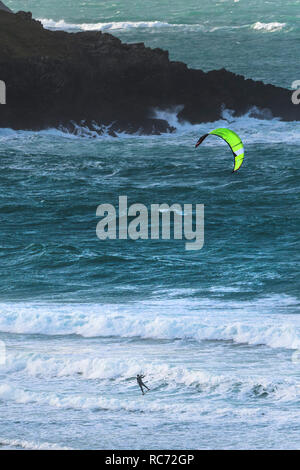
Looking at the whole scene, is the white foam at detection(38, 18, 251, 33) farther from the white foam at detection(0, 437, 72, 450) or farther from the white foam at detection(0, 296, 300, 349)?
the white foam at detection(0, 437, 72, 450)

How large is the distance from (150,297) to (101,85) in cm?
4463

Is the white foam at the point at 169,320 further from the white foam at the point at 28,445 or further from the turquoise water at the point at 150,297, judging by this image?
the white foam at the point at 28,445

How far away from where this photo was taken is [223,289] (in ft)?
128

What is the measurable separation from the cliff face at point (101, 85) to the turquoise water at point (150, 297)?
1711mm

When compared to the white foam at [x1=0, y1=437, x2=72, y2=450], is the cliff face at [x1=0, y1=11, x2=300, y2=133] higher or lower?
higher

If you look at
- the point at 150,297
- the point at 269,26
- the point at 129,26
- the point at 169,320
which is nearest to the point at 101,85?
the point at 129,26

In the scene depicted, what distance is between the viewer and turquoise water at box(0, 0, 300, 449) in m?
25.2

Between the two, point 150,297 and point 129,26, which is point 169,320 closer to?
point 150,297

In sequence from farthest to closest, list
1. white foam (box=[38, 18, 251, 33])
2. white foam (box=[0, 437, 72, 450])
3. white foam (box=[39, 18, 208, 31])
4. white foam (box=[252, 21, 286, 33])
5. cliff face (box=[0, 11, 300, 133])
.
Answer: white foam (box=[252, 21, 286, 33]) → white foam (box=[38, 18, 251, 33]) → white foam (box=[39, 18, 208, 31]) → cliff face (box=[0, 11, 300, 133]) → white foam (box=[0, 437, 72, 450])

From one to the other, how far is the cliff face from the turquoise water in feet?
5.61

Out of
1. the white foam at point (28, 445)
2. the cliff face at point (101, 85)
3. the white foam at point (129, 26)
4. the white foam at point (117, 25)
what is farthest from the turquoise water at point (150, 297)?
the white foam at point (129, 26)

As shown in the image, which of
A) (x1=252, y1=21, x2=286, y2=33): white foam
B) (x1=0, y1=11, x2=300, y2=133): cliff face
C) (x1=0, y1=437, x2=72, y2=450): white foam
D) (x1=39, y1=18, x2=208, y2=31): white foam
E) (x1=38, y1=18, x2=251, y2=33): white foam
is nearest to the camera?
(x1=0, y1=437, x2=72, y2=450): white foam

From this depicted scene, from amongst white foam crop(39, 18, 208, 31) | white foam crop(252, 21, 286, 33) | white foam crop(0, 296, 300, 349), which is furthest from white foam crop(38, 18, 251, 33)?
white foam crop(0, 296, 300, 349)

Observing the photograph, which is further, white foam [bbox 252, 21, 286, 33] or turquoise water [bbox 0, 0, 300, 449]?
white foam [bbox 252, 21, 286, 33]
